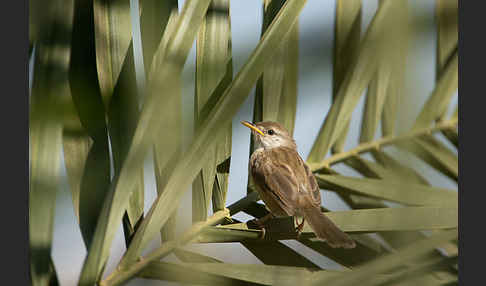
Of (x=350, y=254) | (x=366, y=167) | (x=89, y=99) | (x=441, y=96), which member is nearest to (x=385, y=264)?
(x=350, y=254)

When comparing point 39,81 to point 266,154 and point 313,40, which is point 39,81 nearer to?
point 313,40

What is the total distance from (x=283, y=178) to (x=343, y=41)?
1.57ft

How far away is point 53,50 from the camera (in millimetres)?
966

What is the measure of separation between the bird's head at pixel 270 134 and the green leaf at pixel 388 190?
0.59 ft

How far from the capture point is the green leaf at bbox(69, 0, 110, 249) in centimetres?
112

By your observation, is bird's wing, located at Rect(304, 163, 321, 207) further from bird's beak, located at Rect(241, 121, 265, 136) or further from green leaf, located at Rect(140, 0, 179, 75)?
green leaf, located at Rect(140, 0, 179, 75)

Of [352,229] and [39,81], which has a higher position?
[39,81]

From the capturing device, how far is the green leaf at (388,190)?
58 cm

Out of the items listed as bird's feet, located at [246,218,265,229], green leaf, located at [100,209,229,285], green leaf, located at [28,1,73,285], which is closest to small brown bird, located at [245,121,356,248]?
bird's feet, located at [246,218,265,229]

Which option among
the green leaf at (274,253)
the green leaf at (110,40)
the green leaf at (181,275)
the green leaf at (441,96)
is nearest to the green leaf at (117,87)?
the green leaf at (110,40)

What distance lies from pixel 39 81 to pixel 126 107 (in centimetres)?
20

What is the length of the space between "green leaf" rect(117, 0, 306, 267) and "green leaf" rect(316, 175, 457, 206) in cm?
32

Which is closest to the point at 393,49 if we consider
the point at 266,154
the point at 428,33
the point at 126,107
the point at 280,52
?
the point at 428,33

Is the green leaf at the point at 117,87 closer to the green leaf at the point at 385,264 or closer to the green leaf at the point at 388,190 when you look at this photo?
the green leaf at the point at 388,190
